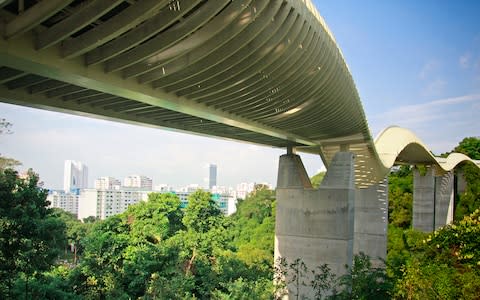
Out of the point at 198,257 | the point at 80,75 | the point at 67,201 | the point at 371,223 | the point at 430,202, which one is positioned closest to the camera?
the point at 80,75

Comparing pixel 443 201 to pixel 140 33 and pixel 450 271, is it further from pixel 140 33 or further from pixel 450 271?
pixel 140 33

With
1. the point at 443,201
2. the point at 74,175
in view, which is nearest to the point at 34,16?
the point at 443,201

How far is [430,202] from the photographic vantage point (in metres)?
34.2

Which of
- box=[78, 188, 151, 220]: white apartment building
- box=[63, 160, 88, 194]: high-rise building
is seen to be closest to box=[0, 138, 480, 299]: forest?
box=[78, 188, 151, 220]: white apartment building

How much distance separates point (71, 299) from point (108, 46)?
1634 centimetres

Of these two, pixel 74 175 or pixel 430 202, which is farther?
pixel 74 175

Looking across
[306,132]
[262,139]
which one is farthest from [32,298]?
[306,132]

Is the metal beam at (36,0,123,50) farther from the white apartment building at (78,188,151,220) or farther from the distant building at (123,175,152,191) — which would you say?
the distant building at (123,175,152,191)

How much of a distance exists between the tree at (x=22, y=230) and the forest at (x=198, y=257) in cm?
4

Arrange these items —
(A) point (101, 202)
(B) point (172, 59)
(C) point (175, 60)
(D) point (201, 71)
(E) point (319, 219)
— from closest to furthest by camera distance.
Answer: (B) point (172, 59) → (C) point (175, 60) → (D) point (201, 71) → (E) point (319, 219) → (A) point (101, 202)

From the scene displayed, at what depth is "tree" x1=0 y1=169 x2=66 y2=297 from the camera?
1611cm

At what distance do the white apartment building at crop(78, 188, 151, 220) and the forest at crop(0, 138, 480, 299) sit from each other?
62.0m

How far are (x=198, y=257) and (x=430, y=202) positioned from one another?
17500mm

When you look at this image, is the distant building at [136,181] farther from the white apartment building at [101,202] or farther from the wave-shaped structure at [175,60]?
the wave-shaped structure at [175,60]
